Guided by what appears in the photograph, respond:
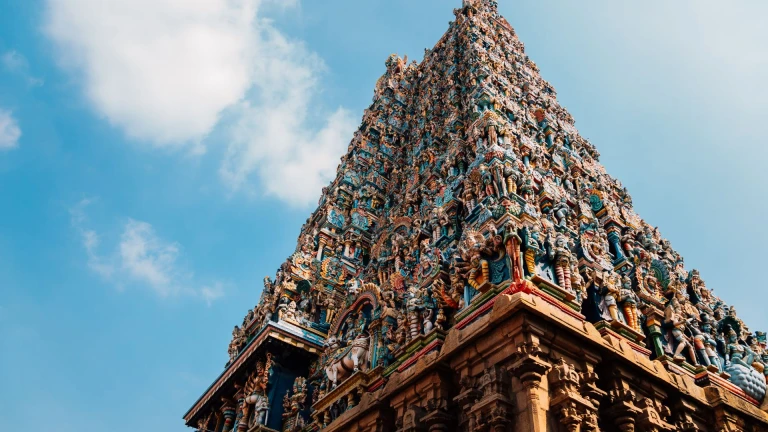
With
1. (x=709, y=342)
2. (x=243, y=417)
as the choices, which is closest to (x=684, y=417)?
(x=709, y=342)

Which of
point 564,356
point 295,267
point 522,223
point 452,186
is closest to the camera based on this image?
point 564,356

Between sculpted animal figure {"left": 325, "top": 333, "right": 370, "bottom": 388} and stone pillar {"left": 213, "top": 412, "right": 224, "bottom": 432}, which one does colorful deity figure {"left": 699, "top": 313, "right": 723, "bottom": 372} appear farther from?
stone pillar {"left": 213, "top": 412, "right": 224, "bottom": 432}

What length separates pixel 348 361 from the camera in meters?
11.1

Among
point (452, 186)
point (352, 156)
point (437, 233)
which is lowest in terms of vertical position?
point (437, 233)

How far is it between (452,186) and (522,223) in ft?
9.62

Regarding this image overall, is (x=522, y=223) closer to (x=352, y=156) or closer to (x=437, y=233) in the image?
(x=437, y=233)

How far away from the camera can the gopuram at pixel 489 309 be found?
741 cm

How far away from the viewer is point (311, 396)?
499 inches

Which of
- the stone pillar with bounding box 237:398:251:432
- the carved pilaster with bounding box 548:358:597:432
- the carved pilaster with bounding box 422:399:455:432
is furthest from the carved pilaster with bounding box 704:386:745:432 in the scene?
the stone pillar with bounding box 237:398:251:432

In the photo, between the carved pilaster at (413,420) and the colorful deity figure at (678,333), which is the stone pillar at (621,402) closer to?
the carved pilaster at (413,420)

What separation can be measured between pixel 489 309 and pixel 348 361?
376 centimetres

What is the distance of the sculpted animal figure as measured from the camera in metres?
11.0

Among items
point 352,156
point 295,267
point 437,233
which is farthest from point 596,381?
point 352,156

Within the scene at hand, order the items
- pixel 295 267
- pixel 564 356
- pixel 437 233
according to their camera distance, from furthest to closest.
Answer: pixel 295 267
pixel 437 233
pixel 564 356
